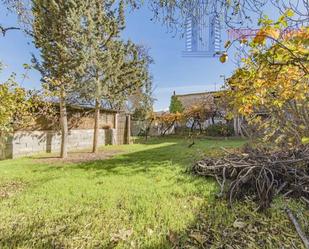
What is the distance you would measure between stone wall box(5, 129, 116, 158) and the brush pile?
285 inches

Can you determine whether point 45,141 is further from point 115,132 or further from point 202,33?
point 202,33

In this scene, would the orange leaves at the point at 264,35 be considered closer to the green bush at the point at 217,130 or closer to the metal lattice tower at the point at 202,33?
the metal lattice tower at the point at 202,33

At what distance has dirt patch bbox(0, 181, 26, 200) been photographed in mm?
3721

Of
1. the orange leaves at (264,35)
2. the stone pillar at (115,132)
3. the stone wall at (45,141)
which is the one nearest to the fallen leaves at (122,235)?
the orange leaves at (264,35)

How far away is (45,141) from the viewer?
9086 millimetres

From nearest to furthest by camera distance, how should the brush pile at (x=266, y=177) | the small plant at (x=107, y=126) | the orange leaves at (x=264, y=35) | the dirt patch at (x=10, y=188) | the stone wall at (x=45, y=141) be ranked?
1. the orange leaves at (x=264, y=35)
2. the brush pile at (x=266, y=177)
3. the dirt patch at (x=10, y=188)
4. the stone wall at (x=45, y=141)
5. the small plant at (x=107, y=126)

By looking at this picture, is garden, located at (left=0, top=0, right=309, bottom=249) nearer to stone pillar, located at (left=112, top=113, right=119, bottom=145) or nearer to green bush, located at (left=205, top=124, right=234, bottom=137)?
stone pillar, located at (left=112, top=113, right=119, bottom=145)

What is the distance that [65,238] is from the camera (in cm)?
228

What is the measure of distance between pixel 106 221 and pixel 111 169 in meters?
3.04

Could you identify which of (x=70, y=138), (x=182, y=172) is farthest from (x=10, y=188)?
A: (x=70, y=138)

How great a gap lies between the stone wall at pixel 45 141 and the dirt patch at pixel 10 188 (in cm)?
393

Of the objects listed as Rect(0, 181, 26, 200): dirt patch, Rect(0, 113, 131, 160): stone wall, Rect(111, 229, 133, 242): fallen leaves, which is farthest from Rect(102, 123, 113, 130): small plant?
Rect(111, 229, 133, 242): fallen leaves

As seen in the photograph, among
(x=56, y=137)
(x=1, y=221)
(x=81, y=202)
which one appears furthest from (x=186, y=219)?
(x=56, y=137)

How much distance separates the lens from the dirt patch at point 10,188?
3721mm
